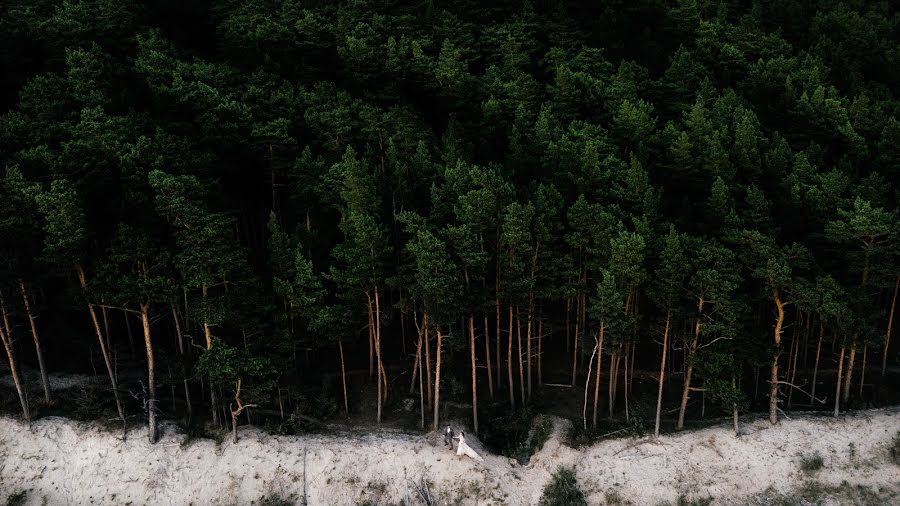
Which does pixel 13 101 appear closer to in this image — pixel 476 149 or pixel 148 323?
pixel 148 323

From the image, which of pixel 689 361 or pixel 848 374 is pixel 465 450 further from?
pixel 848 374

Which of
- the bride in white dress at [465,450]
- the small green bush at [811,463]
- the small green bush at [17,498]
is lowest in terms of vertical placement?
the small green bush at [811,463]

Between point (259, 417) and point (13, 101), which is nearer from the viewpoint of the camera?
point (259, 417)

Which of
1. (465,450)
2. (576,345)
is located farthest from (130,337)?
(576,345)

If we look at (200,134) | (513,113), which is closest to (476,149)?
(513,113)

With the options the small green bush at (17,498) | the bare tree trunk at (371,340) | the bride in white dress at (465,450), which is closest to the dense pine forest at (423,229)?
the bare tree trunk at (371,340)

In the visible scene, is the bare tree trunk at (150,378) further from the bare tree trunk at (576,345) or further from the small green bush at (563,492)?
the bare tree trunk at (576,345)
